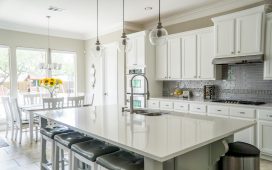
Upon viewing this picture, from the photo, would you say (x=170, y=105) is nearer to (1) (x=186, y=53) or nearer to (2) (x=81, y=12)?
(1) (x=186, y=53)

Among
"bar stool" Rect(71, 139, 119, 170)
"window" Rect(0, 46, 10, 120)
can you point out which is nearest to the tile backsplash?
"bar stool" Rect(71, 139, 119, 170)

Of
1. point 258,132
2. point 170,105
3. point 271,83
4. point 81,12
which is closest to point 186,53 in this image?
point 170,105

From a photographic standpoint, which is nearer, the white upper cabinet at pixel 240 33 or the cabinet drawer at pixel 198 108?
the white upper cabinet at pixel 240 33

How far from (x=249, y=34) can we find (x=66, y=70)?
5424mm

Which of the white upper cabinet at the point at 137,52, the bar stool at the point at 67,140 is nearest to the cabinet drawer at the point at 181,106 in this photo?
the white upper cabinet at the point at 137,52

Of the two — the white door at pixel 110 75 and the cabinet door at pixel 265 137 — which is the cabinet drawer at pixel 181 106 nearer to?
the cabinet door at pixel 265 137

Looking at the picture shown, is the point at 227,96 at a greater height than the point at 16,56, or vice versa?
the point at 16,56

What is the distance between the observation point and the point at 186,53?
4574mm

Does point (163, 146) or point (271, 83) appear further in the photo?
point (271, 83)

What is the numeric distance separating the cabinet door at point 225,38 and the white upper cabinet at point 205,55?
0.58ft

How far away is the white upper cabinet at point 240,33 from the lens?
3.43m

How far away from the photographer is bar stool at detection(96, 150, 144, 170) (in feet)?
5.30

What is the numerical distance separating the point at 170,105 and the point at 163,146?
324 cm

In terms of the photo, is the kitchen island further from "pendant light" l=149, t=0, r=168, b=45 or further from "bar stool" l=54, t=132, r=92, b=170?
"pendant light" l=149, t=0, r=168, b=45
